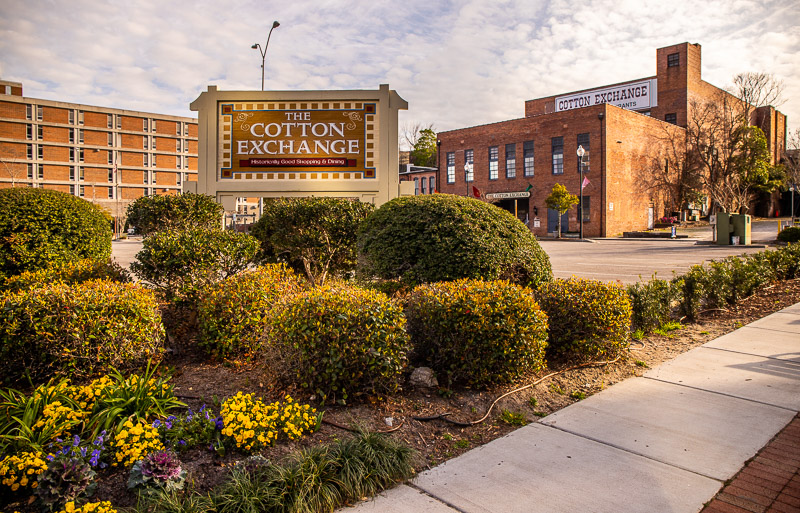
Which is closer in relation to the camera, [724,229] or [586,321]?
[586,321]

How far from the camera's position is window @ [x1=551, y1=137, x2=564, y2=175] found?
144ft

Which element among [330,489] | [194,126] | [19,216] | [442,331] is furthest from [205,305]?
[194,126]

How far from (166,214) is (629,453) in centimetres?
624

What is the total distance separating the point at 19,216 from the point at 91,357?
11.1 feet

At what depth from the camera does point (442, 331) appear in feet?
15.1

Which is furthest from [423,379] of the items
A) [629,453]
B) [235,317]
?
[235,317]

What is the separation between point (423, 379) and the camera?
4520 mm

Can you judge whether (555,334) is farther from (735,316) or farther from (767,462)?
(735,316)

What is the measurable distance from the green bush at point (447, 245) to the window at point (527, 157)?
137 feet

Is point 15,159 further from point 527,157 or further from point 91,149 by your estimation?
point 527,157

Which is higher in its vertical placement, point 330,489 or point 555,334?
point 555,334

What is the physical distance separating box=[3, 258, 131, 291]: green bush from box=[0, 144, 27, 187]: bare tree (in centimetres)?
8880

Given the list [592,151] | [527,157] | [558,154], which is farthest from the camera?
[527,157]

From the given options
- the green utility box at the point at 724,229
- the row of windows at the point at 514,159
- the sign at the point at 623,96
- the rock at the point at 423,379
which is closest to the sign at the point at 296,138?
the rock at the point at 423,379
